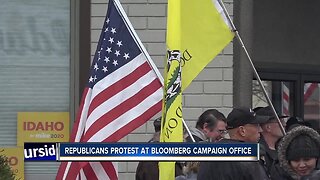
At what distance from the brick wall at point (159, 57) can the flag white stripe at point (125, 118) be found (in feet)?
9.28

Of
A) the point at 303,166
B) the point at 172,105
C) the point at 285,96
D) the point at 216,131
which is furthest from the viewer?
the point at 285,96

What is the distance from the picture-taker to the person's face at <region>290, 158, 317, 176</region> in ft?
17.2

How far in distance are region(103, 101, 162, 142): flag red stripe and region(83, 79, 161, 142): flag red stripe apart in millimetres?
95

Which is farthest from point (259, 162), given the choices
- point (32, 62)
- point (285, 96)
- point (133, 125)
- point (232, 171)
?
point (285, 96)

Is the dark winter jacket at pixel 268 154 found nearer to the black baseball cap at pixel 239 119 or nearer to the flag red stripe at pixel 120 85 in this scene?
the black baseball cap at pixel 239 119

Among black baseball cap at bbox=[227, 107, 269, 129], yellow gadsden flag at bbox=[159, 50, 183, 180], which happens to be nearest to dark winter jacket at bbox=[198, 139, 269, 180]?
yellow gadsden flag at bbox=[159, 50, 183, 180]

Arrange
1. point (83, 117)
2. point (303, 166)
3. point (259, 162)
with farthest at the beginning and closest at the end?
point (83, 117), point (259, 162), point (303, 166)

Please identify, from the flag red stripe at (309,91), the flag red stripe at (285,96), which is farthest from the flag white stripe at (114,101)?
the flag red stripe at (309,91)

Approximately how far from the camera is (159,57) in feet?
29.1

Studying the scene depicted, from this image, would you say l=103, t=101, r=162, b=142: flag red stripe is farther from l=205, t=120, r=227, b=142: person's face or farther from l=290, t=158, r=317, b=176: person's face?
l=205, t=120, r=227, b=142: person's face

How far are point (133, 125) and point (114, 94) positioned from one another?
0.26 m

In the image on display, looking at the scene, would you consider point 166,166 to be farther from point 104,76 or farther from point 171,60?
point 104,76

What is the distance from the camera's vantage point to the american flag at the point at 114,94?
5.84 meters

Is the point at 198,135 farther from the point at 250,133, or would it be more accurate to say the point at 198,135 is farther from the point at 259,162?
the point at 259,162
